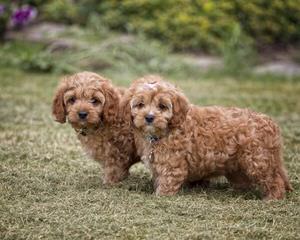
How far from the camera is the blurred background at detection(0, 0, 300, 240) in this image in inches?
199

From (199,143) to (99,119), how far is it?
0.83m

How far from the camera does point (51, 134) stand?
26.9ft

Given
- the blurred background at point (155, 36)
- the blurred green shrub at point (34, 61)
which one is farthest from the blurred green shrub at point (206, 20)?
the blurred green shrub at point (34, 61)

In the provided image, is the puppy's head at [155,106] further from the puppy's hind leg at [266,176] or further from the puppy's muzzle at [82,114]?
the puppy's hind leg at [266,176]

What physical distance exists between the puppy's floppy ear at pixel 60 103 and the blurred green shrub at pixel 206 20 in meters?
7.81

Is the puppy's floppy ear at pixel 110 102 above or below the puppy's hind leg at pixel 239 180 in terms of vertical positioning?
above

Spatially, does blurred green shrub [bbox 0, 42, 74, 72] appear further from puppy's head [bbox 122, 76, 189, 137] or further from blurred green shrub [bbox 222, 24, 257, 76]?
puppy's head [bbox 122, 76, 189, 137]

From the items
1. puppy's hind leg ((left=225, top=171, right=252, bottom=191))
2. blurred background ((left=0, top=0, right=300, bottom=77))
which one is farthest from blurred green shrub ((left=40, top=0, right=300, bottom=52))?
puppy's hind leg ((left=225, top=171, right=252, bottom=191))

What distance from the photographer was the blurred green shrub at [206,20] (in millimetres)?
13758

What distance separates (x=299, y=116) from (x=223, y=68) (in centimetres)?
370

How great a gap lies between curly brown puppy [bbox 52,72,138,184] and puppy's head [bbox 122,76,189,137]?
31 cm

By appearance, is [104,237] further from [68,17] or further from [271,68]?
[68,17]

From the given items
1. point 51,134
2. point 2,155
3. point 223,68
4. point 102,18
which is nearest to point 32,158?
point 2,155

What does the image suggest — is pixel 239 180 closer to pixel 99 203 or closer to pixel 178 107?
pixel 178 107
